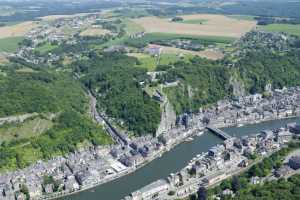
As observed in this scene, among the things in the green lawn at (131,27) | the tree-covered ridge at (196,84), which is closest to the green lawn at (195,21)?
the green lawn at (131,27)

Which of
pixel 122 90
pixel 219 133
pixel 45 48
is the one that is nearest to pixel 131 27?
pixel 45 48

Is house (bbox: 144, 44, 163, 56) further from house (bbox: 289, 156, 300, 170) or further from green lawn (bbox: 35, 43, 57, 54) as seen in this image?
house (bbox: 289, 156, 300, 170)

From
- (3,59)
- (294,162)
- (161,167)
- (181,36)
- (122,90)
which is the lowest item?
(161,167)

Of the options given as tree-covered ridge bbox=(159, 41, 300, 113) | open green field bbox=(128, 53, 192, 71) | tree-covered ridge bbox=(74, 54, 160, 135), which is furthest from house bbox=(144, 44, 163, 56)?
tree-covered ridge bbox=(159, 41, 300, 113)

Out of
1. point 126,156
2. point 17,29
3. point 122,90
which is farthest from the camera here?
point 17,29

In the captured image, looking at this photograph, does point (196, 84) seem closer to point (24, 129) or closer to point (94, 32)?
point (24, 129)

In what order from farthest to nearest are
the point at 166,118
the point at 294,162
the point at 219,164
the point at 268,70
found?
1. the point at 268,70
2. the point at 166,118
3. the point at 219,164
4. the point at 294,162

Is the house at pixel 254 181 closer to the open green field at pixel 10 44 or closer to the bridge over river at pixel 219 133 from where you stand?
the bridge over river at pixel 219 133
